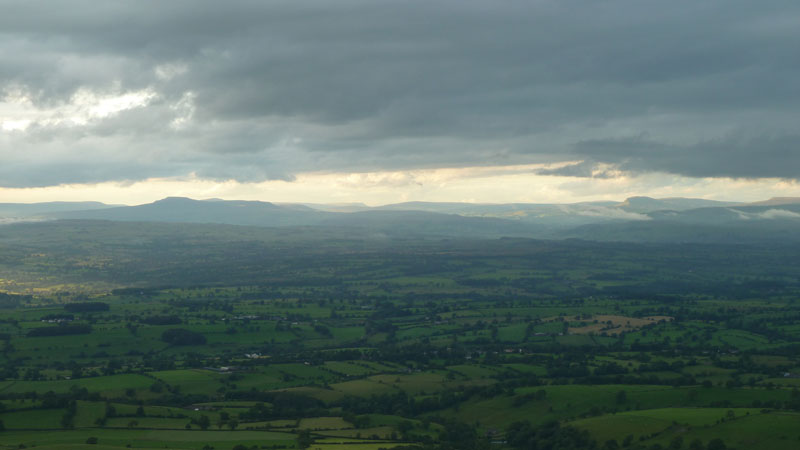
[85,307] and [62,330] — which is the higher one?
[85,307]

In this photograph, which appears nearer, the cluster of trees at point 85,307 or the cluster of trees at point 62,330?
the cluster of trees at point 62,330

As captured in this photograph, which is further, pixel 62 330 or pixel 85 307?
pixel 85 307

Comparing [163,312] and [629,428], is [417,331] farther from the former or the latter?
[629,428]

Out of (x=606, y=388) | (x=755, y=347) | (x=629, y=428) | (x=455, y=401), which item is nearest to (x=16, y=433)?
(x=455, y=401)

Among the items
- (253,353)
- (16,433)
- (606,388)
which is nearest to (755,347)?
(606,388)

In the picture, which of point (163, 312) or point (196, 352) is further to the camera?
point (163, 312)

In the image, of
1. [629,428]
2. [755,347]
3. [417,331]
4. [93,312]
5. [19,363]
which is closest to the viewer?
[629,428]

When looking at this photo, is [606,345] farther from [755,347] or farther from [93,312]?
[93,312]

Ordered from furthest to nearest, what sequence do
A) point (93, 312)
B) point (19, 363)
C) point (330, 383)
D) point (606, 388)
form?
point (93, 312)
point (19, 363)
point (330, 383)
point (606, 388)

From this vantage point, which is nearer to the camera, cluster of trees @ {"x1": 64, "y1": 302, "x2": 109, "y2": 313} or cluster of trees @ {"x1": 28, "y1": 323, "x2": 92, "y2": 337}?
cluster of trees @ {"x1": 28, "y1": 323, "x2": 92, "y2": 337}
